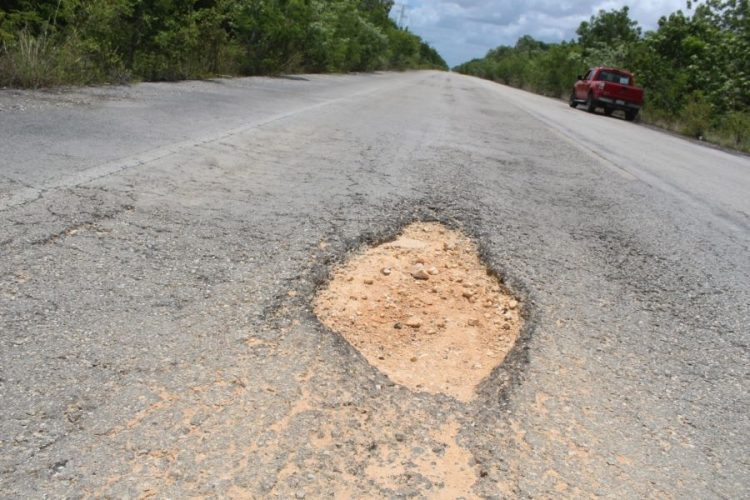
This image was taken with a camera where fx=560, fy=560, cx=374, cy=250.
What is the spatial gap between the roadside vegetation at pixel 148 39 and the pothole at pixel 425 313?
712 cm

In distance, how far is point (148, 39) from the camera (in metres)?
11.9

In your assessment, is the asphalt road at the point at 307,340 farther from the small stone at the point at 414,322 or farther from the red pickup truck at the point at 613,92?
the red pickup truck at the point at 613,92

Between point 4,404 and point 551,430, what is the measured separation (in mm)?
1770

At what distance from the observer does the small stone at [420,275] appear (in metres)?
3.14

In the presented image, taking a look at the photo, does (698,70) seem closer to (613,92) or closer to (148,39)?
(613,92)

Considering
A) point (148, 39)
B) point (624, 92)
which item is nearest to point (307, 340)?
point (148, 39)

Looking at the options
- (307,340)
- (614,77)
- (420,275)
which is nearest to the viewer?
(307,340)

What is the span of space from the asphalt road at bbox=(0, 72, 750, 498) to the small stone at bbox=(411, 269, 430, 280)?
42cm

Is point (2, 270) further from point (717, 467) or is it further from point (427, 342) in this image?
point (717, 467)

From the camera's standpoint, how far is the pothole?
230 centimetres

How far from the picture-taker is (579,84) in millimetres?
22875

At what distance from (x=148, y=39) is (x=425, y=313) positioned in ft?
37.7

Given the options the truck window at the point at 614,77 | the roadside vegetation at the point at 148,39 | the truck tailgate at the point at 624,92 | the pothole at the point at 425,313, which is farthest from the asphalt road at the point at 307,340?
the truck window at the point at 614,77

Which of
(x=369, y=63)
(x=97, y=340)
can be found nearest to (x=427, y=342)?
(x=97, y=340)
